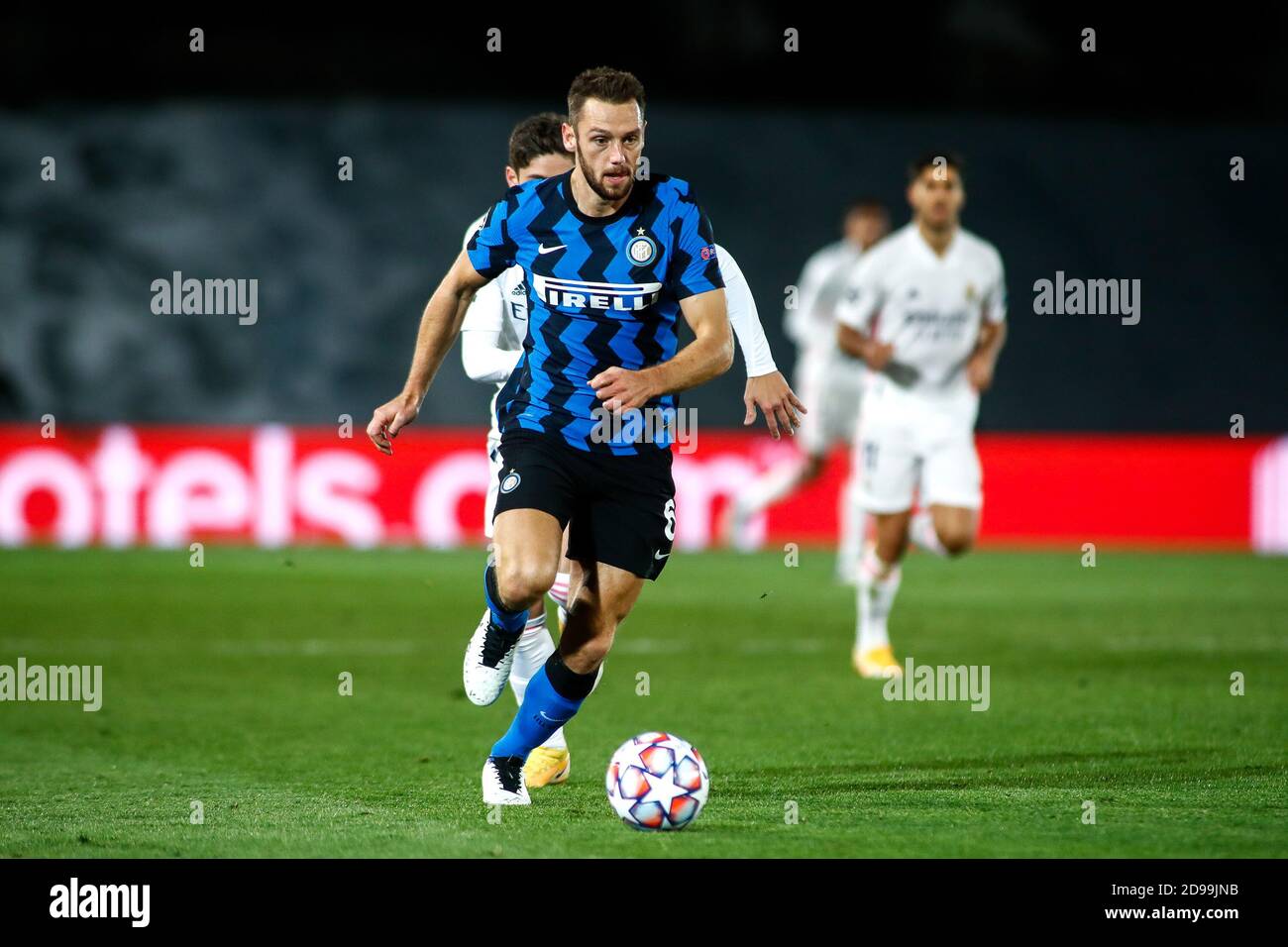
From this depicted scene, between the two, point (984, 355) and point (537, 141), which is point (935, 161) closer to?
point (984, 355)

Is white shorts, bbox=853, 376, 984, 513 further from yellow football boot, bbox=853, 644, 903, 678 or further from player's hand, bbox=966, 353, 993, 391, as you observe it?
yellow football boot, bbox=853, 644, 903, 678

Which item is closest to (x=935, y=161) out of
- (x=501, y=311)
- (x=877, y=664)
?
(x=877, y=664)

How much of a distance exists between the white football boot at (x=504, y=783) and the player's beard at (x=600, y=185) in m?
1.66

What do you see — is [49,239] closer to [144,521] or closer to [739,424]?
[144,521]

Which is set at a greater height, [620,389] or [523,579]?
[620,389]

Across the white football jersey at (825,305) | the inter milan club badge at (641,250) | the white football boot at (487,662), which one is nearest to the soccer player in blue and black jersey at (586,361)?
the inter milan club badge at (641,250)

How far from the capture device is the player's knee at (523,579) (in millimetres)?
5238

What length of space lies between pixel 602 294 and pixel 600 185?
1.03 feet

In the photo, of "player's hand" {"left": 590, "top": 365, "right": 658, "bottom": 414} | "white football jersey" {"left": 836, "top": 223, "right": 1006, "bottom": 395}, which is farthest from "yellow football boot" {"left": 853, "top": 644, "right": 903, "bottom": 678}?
"player's hand" {"left": 590, "top": 365, "right": 658, "bottom": 414}

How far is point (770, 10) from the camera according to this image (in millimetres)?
19688

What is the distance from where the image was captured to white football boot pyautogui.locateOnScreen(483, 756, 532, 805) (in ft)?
17.9

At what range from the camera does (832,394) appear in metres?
14.1

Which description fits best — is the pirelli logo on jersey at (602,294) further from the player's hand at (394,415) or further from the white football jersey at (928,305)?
the white football jersey at (928,305)

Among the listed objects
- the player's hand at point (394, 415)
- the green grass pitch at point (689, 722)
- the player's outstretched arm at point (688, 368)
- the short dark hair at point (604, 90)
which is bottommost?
the green grass pitch at point (689, 722)
